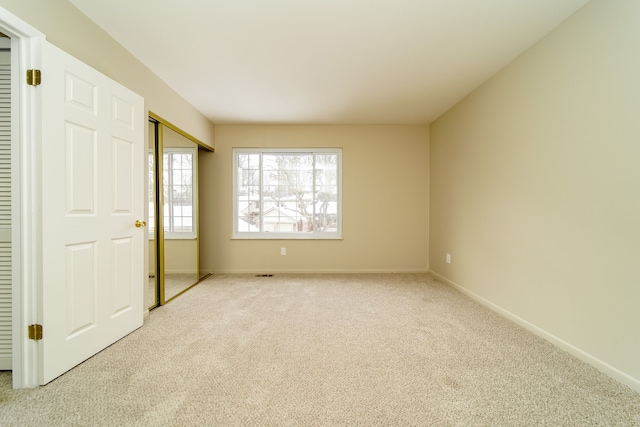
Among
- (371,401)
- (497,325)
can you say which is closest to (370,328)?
(371,401)

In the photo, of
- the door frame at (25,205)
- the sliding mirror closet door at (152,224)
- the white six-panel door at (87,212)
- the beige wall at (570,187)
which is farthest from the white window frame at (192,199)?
the beige wall at (570,187)

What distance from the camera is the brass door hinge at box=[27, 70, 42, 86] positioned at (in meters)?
1.52

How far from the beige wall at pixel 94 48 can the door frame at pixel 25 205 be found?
0.14 meters

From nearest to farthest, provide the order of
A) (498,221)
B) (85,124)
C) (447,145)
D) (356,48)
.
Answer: (85,124) < (356,48) < (498,221) < (447,145)

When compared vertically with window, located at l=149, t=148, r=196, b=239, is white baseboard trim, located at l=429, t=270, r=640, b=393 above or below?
below

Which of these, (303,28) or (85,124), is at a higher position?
(303,28)

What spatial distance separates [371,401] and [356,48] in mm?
2578

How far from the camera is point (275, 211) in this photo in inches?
176

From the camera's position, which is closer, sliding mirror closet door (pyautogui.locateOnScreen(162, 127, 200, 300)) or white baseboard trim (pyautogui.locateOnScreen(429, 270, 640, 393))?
white baseboard trim (pyautogui.locateOnScreen(429, 270, 640, 393))

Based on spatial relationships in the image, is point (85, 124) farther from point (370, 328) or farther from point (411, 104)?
point (411, 104)

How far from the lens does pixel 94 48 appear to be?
1995mm

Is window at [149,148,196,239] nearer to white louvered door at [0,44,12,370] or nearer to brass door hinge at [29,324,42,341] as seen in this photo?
white louvered door at [0,44,12,370]

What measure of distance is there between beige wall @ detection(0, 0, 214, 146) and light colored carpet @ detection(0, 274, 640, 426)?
214cm

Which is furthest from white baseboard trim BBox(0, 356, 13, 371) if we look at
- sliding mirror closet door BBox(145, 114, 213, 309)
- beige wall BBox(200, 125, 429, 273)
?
beige wall BBox(200, 125, 429, 273)
